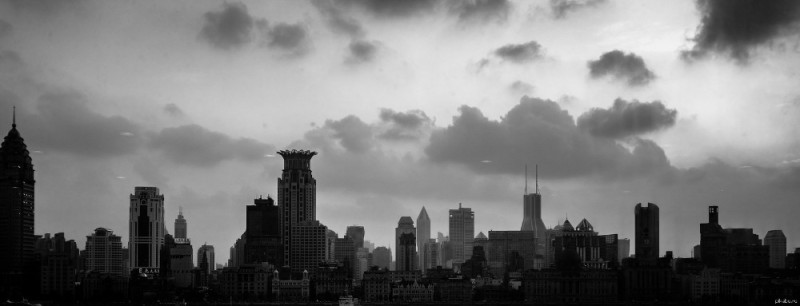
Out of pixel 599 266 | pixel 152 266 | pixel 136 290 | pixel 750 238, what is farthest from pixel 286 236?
pixel 750 238

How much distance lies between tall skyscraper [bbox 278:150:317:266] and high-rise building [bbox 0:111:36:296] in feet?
89.1

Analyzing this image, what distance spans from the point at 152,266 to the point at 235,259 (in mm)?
8142

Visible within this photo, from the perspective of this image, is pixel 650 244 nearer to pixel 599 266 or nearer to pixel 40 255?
pixel 599 266

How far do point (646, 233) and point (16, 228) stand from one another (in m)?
38.2

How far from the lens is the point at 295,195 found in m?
101

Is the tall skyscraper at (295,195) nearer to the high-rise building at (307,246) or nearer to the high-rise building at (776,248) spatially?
the high-rise building at (307,246)

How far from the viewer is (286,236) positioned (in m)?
98.0

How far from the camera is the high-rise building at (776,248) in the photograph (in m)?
63.5

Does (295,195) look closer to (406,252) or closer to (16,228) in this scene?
(406,252)

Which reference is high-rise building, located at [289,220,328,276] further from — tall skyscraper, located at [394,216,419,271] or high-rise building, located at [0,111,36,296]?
high-rise building, located at [0,111,36,296]

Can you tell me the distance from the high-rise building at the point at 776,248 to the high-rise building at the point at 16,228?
4113cm

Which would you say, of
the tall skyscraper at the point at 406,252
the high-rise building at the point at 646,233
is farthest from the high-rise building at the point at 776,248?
the tall skyscraper at the point at 406,252

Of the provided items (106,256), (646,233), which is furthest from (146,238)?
(646,233)

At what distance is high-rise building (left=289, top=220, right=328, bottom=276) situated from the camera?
94.9 meters
